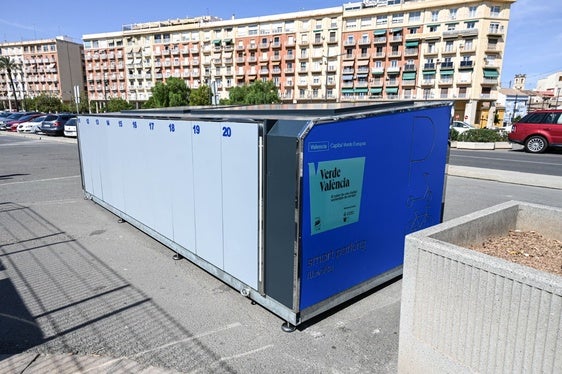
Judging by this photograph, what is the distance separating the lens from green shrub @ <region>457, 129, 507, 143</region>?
21.3 m

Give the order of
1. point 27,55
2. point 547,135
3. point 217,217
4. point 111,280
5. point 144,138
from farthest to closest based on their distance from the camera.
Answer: point 27,55 → point 547,135 → point 144,138 → point 111,280 → point 217,217

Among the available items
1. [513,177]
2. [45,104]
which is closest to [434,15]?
[513,177]

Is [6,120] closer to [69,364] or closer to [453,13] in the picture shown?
Answer: [69,364]

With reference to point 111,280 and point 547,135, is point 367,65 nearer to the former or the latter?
point 547,135

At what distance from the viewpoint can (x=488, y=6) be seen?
5881 centimetres

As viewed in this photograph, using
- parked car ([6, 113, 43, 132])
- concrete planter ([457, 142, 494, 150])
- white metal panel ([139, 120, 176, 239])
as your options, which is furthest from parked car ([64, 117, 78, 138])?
concrete planter ([457, 142, 494, 150])

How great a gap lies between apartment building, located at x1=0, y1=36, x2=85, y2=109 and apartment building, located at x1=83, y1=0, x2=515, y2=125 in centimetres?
913

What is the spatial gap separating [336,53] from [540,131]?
194 ft

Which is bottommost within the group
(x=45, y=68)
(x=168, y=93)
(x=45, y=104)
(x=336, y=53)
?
(x=45, y=104)

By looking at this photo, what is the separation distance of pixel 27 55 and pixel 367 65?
94836 mm

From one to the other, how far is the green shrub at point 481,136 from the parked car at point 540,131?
2477mm

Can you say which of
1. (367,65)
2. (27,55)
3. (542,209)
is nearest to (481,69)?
(367,65)

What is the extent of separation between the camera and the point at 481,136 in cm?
2144

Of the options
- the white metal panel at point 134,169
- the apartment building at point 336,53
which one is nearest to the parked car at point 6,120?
the apartment building at point 336,53
